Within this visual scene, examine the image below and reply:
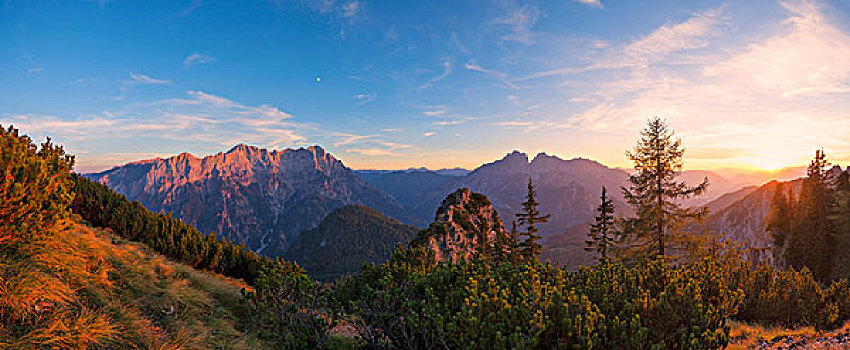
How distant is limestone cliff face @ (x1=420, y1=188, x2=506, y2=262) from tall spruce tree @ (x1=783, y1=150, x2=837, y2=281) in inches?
1303

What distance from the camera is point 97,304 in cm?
666

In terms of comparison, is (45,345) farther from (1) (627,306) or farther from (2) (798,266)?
(2) (798,266)

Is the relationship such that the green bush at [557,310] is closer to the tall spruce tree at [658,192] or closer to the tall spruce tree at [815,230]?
the tall spruce tree at [658,192]

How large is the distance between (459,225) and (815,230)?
45376 mm

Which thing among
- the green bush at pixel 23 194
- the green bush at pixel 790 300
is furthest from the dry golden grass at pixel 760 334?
the green bush at pixel 23 194

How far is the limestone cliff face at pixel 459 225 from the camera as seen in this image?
5386 centimetres

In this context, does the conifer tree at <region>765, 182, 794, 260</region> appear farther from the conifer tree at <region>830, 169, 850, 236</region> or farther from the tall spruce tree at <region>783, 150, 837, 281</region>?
the conifer tree at <region>830, 169, 850, 236</region>

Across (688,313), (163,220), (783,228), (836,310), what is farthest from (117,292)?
(783,228)

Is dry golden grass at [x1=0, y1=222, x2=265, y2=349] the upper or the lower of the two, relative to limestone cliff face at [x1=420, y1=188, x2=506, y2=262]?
upper

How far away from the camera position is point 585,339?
4910 millimetres

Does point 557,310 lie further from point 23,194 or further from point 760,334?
point 760,334

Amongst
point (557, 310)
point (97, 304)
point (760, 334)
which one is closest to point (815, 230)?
point (760, 334)

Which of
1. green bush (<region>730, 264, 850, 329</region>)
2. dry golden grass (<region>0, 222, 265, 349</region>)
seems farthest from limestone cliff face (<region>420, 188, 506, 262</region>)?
dry golden grass (<region>0, 222, 265, 349</region>)

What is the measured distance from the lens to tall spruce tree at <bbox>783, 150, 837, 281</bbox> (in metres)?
36.4
